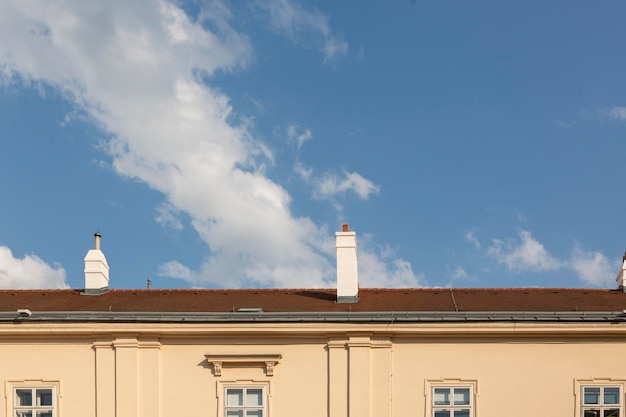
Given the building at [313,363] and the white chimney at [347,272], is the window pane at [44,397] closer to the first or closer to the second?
the building at [313,363]

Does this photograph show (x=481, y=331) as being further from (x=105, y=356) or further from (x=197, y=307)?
(x=105, y=356)

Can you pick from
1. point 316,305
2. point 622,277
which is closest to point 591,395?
point 622,277

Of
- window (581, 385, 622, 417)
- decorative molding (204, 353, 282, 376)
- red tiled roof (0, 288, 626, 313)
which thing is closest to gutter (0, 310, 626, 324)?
red tiled roof (0, 288, 626, 313)

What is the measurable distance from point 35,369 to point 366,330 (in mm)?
7550

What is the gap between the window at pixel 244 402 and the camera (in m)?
16.6

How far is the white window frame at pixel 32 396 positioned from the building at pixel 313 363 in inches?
0.9

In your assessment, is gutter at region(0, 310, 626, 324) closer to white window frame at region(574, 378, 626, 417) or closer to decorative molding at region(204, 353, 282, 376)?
decorative molding at region(204, 353, 282, 376)

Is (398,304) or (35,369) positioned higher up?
(398,304)

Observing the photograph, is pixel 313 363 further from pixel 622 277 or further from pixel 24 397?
pixel 622 277

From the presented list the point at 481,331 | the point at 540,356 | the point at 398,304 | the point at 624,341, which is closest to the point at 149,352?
the point at 398,304

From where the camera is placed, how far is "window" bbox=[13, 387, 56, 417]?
54.5 feet

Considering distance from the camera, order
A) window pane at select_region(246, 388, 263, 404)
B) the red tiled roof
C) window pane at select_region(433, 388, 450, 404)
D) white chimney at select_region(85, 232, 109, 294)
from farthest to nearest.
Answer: white chimney at select_region(85, 232, 109, 294) → the red tiled roof → window pane at select_region(246, 388, 263, 404) → window pane at select_region(433, 388, 450, 404)

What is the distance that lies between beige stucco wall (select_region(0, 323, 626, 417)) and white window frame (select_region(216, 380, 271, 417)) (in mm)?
32

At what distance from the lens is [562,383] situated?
16453mm
